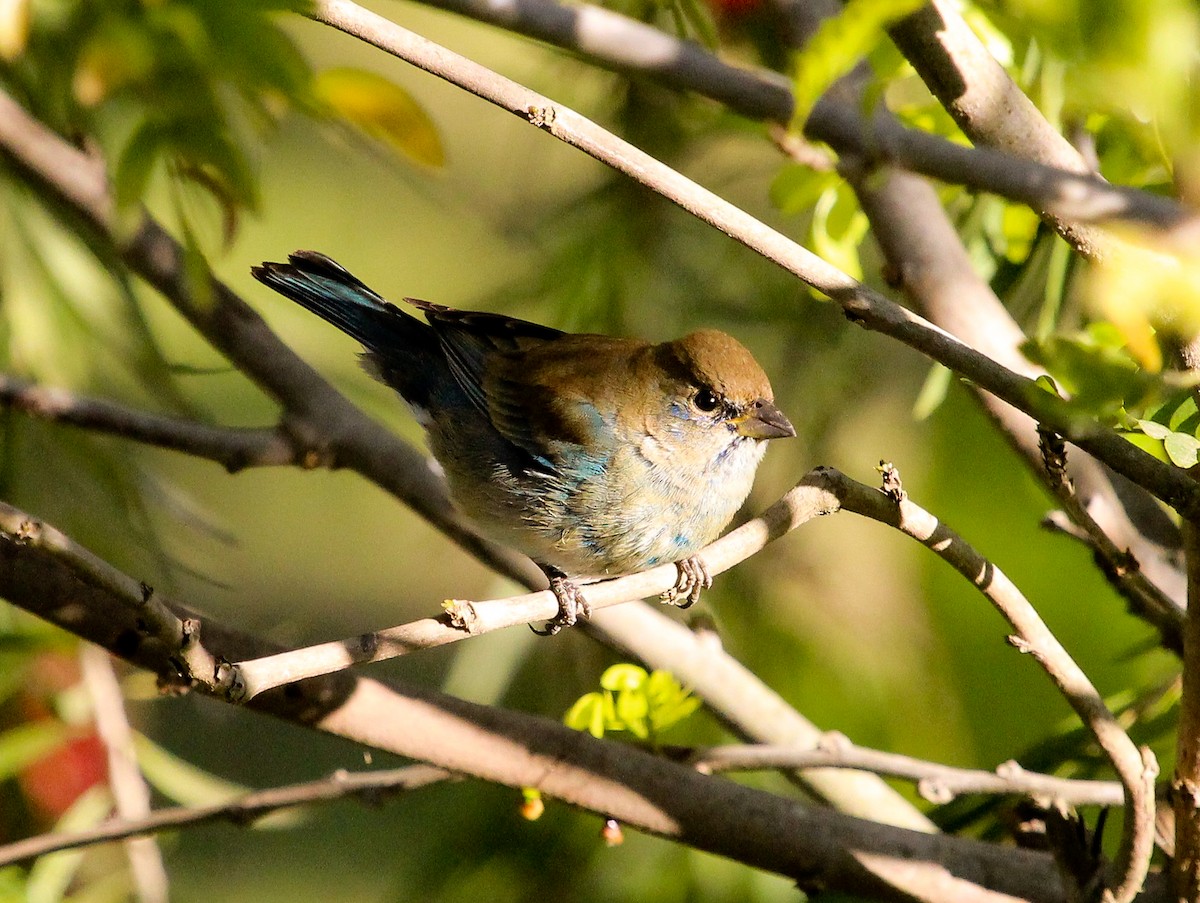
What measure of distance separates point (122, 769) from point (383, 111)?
1.44 m

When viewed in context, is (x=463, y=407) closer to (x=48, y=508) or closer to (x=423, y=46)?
(x=48, y=508)

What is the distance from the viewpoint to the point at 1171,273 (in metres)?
0.93

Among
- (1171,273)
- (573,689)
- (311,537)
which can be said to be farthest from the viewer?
(311,537)

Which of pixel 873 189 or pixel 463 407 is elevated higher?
pixel 873 189

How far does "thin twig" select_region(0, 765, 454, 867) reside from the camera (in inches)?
83.2

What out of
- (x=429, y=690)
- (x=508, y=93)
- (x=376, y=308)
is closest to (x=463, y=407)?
(x=376, y=308)

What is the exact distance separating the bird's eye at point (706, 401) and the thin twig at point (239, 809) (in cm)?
110

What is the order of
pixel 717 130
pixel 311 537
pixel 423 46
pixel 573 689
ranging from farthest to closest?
pixel 311 537 → pixel 573 689 → pixel 717 130 → pixel 423 46

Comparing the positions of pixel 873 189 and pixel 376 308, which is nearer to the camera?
pixel 873 189

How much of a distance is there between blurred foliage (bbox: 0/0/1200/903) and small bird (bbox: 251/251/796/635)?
177mm

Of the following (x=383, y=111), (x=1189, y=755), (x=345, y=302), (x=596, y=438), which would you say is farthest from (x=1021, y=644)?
(x=345, y=302)

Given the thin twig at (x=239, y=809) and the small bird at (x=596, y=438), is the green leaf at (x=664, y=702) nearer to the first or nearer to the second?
the thin twig at (x=239, y=809)

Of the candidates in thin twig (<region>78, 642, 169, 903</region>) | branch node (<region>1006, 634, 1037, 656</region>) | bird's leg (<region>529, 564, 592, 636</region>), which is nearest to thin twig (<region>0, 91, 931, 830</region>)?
bird's leg (<region>529, 564, 592, 636</region>)

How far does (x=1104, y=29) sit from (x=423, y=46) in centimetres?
98
